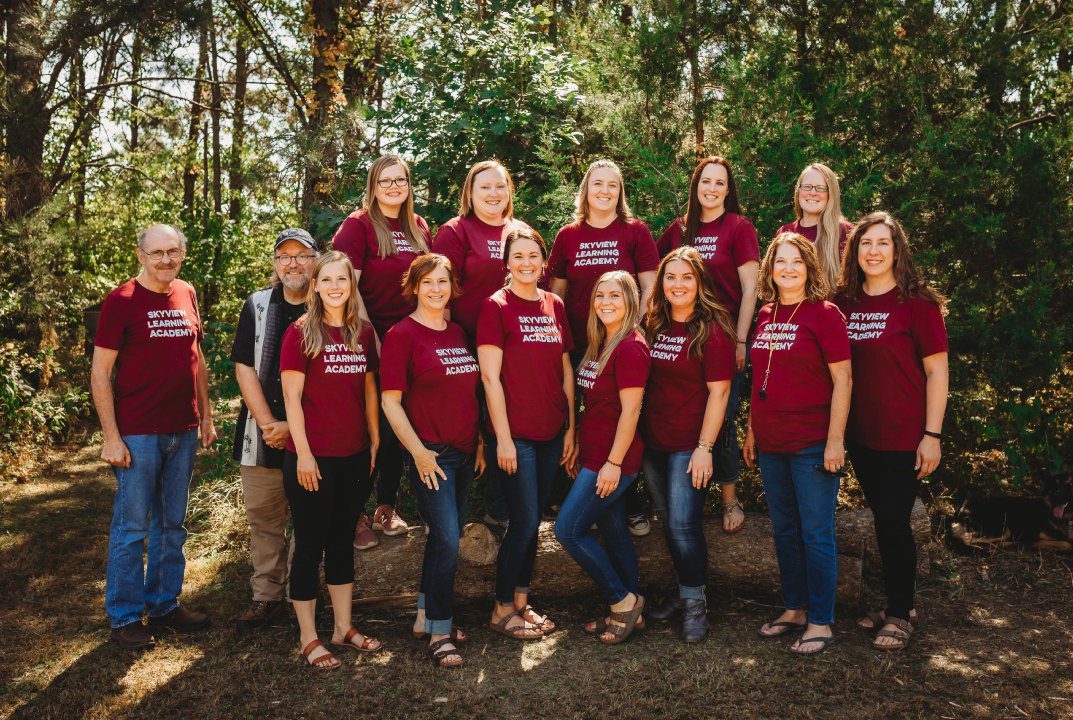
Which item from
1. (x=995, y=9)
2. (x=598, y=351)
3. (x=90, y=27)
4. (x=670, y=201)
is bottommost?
(x=598, y=351)

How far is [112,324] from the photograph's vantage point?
169 inches

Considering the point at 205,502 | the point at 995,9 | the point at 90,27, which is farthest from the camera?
the point at 90,27

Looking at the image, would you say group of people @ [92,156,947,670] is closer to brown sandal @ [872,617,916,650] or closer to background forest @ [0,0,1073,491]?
brown sandal @ [872,617,916,650]

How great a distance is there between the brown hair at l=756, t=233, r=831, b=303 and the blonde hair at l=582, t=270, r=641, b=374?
66 cm

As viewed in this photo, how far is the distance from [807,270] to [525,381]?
4.97 ft

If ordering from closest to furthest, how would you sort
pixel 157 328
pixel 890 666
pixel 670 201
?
pixel 890 666, pixel 157 328, pixel 670 201

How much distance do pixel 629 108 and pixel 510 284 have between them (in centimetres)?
296

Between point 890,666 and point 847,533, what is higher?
point 847,533

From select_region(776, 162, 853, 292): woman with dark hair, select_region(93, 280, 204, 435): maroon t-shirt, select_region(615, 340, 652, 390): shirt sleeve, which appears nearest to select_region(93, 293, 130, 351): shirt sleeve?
select_region(93, 280, 204, 435): maroon t-shirt

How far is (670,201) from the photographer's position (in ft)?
19.1

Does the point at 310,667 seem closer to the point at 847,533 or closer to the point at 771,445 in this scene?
the point at 771,445

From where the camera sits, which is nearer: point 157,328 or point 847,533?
point 157,328

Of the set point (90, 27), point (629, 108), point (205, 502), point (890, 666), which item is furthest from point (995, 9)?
point (90, 27)

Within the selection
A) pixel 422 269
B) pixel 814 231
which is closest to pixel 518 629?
pixel 422 269
